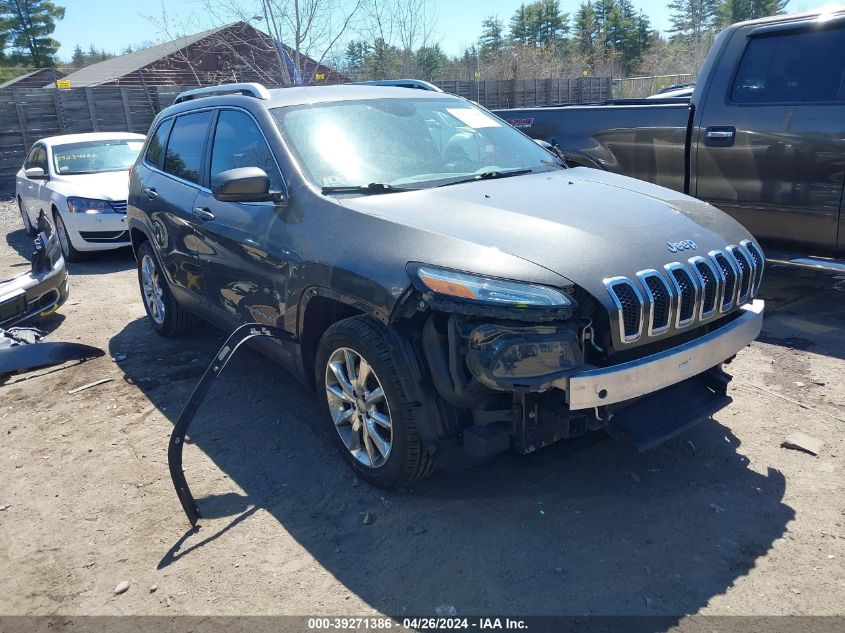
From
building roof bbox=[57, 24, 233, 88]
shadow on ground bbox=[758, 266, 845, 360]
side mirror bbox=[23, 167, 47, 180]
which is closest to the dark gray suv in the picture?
shadow on ground bbox=[758, 266, 845, 360]

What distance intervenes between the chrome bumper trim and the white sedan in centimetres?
723

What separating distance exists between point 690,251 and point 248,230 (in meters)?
2.34

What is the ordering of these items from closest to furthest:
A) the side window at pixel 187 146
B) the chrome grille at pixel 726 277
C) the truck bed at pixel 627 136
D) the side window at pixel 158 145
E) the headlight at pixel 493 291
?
1. the headlight at pixel 493 291
2. the chrome grille at pixel 726 277
3. the side window at pixel 187 146
4. the side window at pixel 158 145
5. the truck bed at pixel 627 136

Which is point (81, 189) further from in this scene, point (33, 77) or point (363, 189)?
point (33, 77)

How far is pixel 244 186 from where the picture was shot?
3578 millimetres

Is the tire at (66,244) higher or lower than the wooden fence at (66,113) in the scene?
lower

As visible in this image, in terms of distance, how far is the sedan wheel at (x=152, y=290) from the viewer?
575 centimetres

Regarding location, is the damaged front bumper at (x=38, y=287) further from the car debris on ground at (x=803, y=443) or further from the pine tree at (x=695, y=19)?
the pine tree at (x=695, y=19)

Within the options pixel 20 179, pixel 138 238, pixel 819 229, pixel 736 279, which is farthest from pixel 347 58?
pixel 736 279

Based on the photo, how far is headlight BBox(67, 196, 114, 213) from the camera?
351 inches

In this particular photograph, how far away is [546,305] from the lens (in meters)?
2.69

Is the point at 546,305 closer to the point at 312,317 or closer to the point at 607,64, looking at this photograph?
the point at 312,317

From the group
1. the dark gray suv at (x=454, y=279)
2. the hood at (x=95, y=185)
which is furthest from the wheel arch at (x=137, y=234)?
the hood at (x=95, y=185)

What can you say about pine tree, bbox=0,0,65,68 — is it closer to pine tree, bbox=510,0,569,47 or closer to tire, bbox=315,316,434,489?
pine tree, bbox=510,0,569,47
